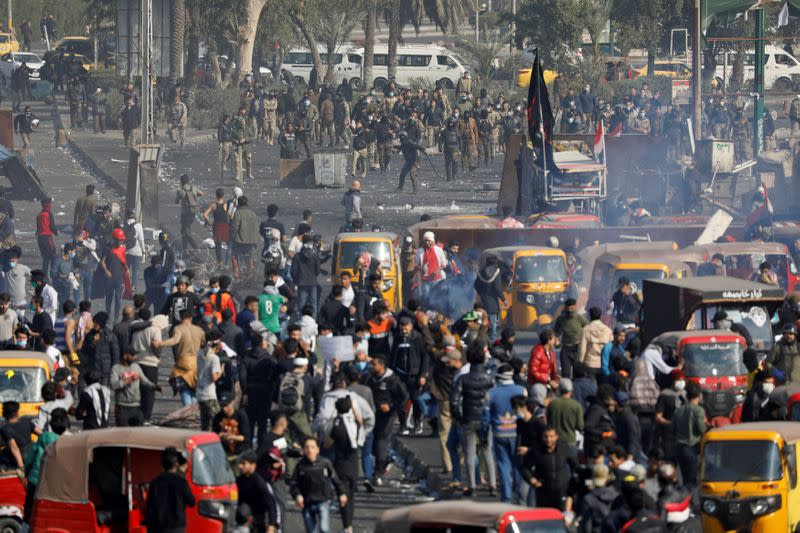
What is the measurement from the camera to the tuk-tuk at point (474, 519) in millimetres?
11406

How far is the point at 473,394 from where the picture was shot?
16250 millimetres

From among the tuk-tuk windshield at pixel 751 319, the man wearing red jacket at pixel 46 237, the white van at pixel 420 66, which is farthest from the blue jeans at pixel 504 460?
the white van at pixel 420 66

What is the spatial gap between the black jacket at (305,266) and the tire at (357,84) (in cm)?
4211

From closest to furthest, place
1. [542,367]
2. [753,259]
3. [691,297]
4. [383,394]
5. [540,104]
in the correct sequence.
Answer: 1. [383,394]
2. [542,367]
3. [691,297]
4. [753,259]
5. [540,104]

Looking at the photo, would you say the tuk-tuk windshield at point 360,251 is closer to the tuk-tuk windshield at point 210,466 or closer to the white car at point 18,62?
the tuk-tuk windshield at point 210,466

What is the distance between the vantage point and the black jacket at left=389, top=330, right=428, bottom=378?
18.3 meters

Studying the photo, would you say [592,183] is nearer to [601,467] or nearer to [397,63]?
[601,467]

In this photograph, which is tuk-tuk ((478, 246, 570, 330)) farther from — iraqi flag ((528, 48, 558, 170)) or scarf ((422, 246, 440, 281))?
iraqi flag ((528, 48, 558, 170))

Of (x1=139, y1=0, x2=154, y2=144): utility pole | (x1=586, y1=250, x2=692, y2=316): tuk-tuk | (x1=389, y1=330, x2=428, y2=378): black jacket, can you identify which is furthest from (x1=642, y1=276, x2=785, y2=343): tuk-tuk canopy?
(x1=139, y1=0, x2=154, y2=144): utility pole

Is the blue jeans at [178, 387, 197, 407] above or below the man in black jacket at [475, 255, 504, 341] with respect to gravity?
below

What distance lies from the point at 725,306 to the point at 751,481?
629 centimetres

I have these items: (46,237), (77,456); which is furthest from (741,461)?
(46,237)

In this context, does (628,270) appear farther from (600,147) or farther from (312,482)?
(312,482)

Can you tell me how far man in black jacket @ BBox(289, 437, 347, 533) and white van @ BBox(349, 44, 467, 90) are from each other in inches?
2153
